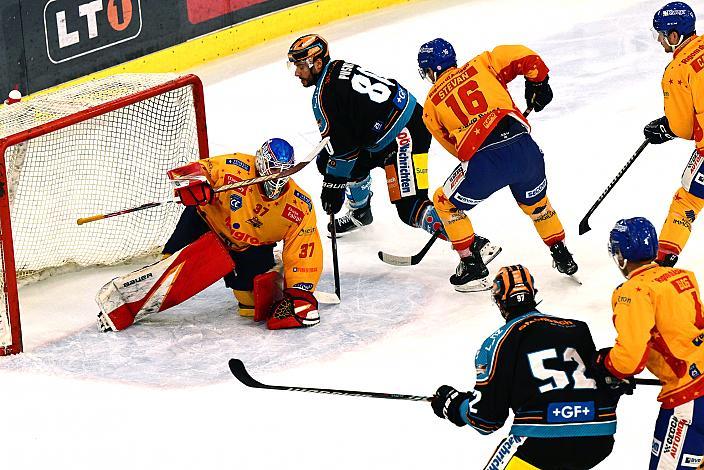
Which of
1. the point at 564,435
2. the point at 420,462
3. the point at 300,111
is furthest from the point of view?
the point at 300,111

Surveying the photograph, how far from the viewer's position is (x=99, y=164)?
226 inches

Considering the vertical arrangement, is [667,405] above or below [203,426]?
above

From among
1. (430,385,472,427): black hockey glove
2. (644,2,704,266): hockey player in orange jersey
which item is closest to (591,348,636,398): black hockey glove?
(430,385,472,427): black hockey glove

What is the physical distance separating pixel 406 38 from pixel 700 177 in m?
3.75

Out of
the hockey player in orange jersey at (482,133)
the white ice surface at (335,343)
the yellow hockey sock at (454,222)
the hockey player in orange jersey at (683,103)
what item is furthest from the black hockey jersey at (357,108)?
the hockey player in orange jersey at (683,103)

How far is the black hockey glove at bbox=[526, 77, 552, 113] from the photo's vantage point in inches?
213

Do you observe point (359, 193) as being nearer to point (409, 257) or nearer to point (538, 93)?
point (409, 257)

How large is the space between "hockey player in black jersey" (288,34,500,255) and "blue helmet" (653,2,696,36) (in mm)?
1124

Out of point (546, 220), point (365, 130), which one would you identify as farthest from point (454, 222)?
point (365, 130)

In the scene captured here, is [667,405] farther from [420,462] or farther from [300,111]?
[300,111]

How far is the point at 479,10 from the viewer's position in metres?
9.09

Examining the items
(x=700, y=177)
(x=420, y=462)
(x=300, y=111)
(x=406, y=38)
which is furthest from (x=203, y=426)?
Answer: (x=406, y=38)

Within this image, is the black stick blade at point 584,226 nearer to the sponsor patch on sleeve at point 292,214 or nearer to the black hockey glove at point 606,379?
the sponsor patch on sleeve at point 292,214

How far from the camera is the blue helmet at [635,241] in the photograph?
12.0 ft
